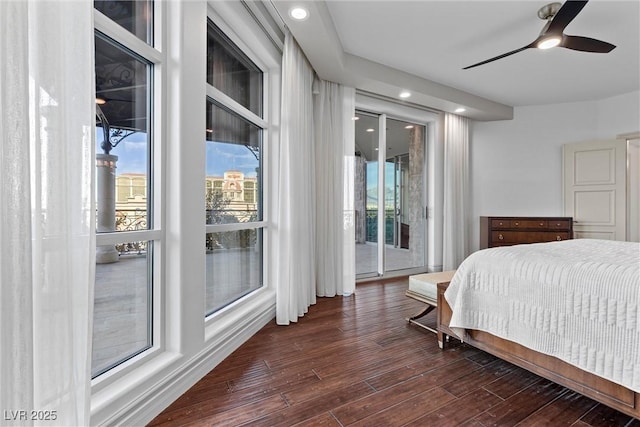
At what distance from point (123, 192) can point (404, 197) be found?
4.03m

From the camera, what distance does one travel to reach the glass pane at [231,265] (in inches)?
83.0

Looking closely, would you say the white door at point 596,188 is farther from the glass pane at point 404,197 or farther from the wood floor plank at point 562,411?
the wood floor plank at point 562,411

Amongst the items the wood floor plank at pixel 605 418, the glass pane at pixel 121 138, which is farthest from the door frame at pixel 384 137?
the glass pane at pixel 121 138

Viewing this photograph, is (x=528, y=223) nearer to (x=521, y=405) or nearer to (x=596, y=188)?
(x=596, y=188)

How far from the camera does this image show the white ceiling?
2473 mm

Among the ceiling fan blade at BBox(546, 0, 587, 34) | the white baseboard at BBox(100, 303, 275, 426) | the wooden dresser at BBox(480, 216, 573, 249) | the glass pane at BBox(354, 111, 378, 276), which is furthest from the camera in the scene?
the glass pane at BBox(354, 111, 378, 276)

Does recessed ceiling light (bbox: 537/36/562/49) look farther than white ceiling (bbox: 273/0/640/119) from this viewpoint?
No

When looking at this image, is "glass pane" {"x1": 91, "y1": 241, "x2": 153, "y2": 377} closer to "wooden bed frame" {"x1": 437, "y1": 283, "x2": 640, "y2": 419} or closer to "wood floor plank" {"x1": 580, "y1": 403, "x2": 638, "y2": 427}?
"wooden bed frame" {"x1": 437, "y1": 283, "x2": 640, "y2": 419}

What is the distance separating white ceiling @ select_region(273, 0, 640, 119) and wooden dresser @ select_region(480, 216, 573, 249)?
69.3 inches

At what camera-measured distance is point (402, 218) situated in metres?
4.72

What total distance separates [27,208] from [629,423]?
8.19 ft

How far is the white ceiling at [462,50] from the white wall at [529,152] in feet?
0.89

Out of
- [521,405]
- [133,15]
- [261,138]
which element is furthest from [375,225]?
[133,15]

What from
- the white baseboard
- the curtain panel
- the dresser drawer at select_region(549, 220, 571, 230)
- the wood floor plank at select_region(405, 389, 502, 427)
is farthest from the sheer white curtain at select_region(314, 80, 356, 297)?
the dresser drawer at select_region(549, 220, 571, 230)
